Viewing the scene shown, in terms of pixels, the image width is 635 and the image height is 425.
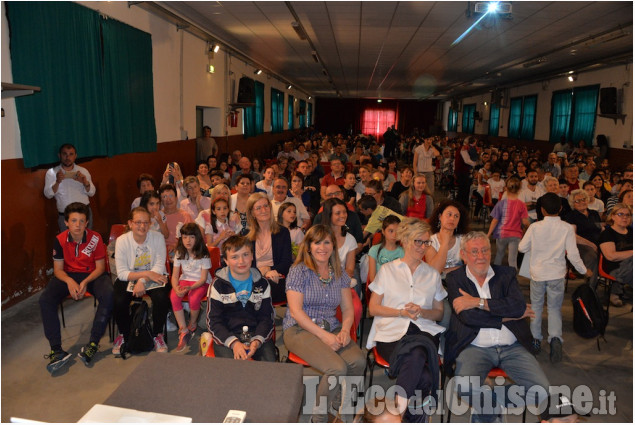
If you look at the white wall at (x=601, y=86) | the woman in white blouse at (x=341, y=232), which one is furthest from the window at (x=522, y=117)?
the woman in white blouse at (x=341, y=232)

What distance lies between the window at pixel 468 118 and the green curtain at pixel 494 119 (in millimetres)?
3516

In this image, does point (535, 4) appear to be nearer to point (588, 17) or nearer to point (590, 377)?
point (588, 17)

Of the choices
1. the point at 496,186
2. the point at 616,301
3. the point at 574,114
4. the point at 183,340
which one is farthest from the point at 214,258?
the point at 574,114

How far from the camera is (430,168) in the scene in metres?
10.8

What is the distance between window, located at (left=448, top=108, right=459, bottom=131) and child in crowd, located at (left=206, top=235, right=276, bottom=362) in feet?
99.6

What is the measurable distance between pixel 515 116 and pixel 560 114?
4658 mm

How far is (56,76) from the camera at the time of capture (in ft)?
17.5

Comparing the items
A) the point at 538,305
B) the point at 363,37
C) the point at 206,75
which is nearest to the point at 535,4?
the point at 363,37

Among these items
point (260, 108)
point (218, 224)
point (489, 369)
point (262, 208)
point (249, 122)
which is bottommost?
point (489, 369)

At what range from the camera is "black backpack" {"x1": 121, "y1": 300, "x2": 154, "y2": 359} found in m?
4.09

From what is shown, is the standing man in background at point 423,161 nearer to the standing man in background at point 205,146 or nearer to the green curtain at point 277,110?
the standing man in background at point 205,146

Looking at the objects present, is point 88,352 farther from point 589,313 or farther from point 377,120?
point 377,120

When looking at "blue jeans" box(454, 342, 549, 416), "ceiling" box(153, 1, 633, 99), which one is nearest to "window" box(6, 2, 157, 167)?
"ceiling" box(153, 1, 633, 99)

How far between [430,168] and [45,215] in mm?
7574
